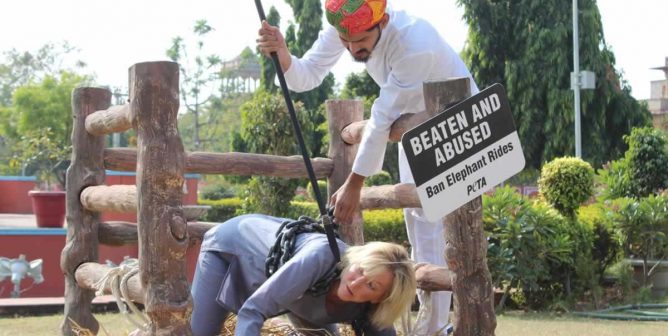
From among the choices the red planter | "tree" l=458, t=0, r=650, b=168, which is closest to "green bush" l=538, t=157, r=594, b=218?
the red planter

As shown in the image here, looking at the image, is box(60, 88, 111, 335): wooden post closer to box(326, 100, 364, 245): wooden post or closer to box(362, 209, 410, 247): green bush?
box(326, 100, 364, 245): wooden post

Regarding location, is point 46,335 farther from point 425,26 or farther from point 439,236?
point 425,26

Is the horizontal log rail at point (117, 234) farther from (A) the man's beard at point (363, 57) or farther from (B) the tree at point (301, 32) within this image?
(B) the tree at point (301, 32)

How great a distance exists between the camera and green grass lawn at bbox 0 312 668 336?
6166mm

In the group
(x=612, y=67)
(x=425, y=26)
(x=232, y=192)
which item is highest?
(x=612, y=67)

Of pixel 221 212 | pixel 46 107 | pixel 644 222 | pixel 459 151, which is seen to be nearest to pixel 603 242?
pixel 644 222

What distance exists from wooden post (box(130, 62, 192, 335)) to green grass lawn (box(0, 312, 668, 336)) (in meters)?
2.30

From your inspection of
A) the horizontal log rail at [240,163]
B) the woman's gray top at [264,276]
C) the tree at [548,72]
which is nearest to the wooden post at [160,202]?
the woman's gray top at [264,276]

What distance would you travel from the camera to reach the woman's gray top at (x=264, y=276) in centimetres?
332

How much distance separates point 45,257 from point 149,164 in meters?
10.1

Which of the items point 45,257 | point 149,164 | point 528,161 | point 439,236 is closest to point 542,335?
point 439,236

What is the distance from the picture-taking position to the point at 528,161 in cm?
2639

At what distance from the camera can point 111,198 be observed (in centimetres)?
488

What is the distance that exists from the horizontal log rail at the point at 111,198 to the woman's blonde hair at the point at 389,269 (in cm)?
157
